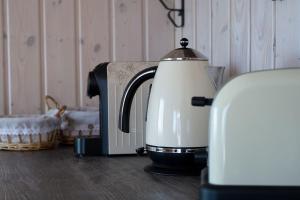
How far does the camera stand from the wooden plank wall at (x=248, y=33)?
0.99 meters

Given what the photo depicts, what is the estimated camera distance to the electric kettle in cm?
96

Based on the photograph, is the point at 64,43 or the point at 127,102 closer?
the point at 127,102

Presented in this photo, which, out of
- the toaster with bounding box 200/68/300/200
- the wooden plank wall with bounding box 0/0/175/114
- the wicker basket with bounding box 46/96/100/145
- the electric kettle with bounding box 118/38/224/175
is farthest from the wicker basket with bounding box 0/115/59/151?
the toaster with bounding box 200/68/300/200

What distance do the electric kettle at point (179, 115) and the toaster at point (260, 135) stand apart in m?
0.33

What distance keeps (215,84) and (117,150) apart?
33 cm

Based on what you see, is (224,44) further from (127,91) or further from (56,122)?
(56,122)

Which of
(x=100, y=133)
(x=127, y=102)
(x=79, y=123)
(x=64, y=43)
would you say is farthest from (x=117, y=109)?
(x=64, y=43)

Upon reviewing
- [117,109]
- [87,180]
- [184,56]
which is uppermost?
[184,56]

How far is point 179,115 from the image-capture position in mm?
963

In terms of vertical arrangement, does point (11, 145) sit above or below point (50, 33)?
below

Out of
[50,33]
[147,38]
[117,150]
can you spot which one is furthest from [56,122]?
[147,38]

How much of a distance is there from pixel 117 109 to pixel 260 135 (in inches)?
26.5

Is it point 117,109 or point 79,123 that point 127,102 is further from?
point 79,123

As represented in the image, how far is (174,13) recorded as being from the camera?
5.90 feet
